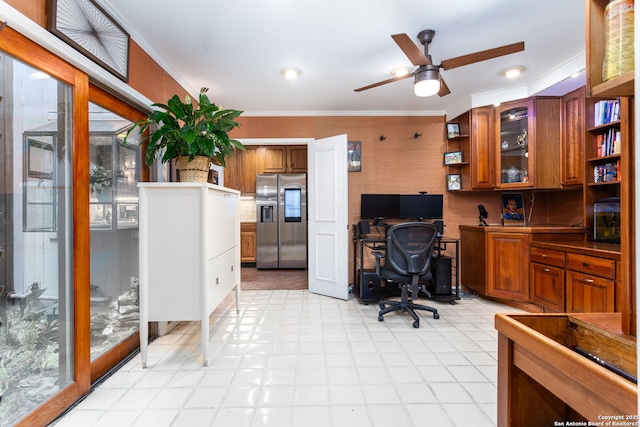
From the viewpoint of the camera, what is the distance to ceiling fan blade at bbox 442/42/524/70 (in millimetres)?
1854

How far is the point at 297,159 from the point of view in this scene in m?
5.29

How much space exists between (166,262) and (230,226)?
77 cm

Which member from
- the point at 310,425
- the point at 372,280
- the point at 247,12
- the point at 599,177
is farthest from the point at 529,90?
the point at 310,425

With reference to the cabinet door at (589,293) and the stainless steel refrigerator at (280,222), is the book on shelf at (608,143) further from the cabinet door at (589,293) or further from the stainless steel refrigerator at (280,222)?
the stainless steel refrigerator at (280,222)

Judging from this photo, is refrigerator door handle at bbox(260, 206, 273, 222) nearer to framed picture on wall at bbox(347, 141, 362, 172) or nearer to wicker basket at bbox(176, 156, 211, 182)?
framed picture on wall at bbox(347, 141, 362, 172)

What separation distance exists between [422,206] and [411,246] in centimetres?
116

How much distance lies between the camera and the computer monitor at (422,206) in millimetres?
3684

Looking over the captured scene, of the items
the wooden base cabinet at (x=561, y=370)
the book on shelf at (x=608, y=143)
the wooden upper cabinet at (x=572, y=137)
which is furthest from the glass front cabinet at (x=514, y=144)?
the wooden base cabinet at (x=561, y=370)

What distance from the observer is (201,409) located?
1560mm

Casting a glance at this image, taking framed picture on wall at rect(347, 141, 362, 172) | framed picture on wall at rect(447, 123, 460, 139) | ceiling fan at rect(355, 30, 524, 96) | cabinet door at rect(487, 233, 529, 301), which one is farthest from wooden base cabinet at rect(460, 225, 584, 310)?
ceiling fan at rect(355, 30, 524, 96)

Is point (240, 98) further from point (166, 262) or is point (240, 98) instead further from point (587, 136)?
point (587, 136)

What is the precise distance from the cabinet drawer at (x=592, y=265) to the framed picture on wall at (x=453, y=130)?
1.92 meters

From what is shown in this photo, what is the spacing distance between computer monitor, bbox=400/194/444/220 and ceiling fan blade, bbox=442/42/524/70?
1848 millimetres

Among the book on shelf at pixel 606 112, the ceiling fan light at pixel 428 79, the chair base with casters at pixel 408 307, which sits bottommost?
the chair base with casters at pixel 408 307
